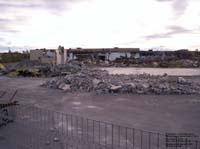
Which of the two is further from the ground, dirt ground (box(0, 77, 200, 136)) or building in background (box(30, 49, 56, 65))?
building in background (box(30, 49, 56, 65))

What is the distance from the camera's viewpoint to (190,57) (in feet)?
235

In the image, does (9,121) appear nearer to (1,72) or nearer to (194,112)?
(194,112)

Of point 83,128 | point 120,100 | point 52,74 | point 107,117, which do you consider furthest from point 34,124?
point 52,74

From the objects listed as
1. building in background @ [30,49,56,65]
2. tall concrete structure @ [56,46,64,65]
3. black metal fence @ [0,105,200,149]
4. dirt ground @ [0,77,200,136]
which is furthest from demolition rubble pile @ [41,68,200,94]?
tall concrete structure @ [56,46,64,65]

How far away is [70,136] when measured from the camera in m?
8.90

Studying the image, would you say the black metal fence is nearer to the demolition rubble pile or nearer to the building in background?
the demolition rubble pile

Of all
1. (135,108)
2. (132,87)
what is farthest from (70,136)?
(132,87)

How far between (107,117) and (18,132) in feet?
A: 14.2

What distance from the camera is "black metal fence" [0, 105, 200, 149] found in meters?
7.75

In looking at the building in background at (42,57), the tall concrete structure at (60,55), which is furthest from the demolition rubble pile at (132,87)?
the tall concrete structure at (60,55)

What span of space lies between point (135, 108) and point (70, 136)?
6.02 m

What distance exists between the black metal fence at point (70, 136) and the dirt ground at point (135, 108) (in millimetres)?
1595

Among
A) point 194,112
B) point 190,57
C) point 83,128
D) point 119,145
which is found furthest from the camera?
point 190,57

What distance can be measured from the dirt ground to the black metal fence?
1.59 meters
